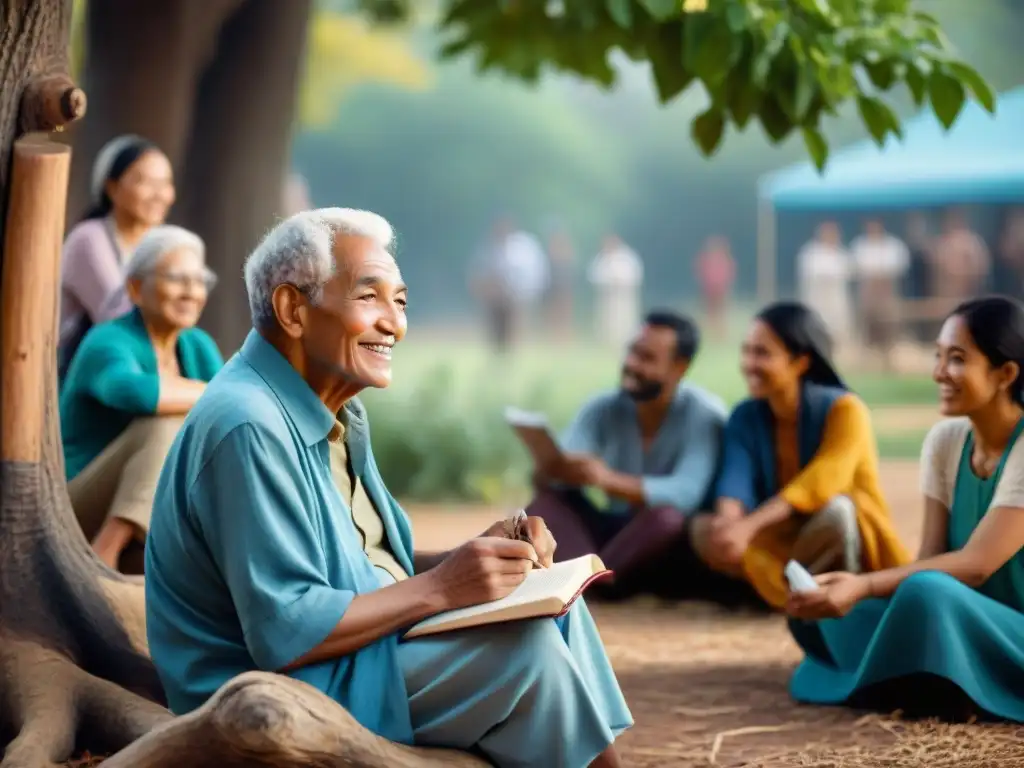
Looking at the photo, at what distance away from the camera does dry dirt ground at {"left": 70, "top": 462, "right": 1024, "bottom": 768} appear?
195 inches

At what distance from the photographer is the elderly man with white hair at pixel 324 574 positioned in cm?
360

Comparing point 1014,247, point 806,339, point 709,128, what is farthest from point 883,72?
point 1014,247

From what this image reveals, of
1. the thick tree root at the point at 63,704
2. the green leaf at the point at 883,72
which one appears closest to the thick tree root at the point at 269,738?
the thick tree root at the point at 63,704

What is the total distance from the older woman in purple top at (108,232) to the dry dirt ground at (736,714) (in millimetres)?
2499

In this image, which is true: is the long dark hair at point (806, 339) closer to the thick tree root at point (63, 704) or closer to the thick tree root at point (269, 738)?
the thick tree root at point (63, 704)

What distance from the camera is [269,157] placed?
30.6 ft

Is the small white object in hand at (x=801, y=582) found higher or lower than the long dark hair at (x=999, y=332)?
lower

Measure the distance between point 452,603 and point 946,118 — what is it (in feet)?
11.4

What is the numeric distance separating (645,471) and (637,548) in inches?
15.6

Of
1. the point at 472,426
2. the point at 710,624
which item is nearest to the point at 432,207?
the point at 472,426

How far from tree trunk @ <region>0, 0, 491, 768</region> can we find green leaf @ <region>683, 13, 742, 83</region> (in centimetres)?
234

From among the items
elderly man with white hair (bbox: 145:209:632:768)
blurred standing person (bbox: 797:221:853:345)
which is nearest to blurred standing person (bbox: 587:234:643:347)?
blurred standing person (bbox: 797:221:853:345)

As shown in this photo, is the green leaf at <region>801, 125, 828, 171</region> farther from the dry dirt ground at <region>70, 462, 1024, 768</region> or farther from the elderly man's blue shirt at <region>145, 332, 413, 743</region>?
the elderly man's blue shirt at <region>145, 332, 413, 743</region>

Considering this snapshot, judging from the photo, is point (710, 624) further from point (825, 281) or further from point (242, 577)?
point (825, 281)
